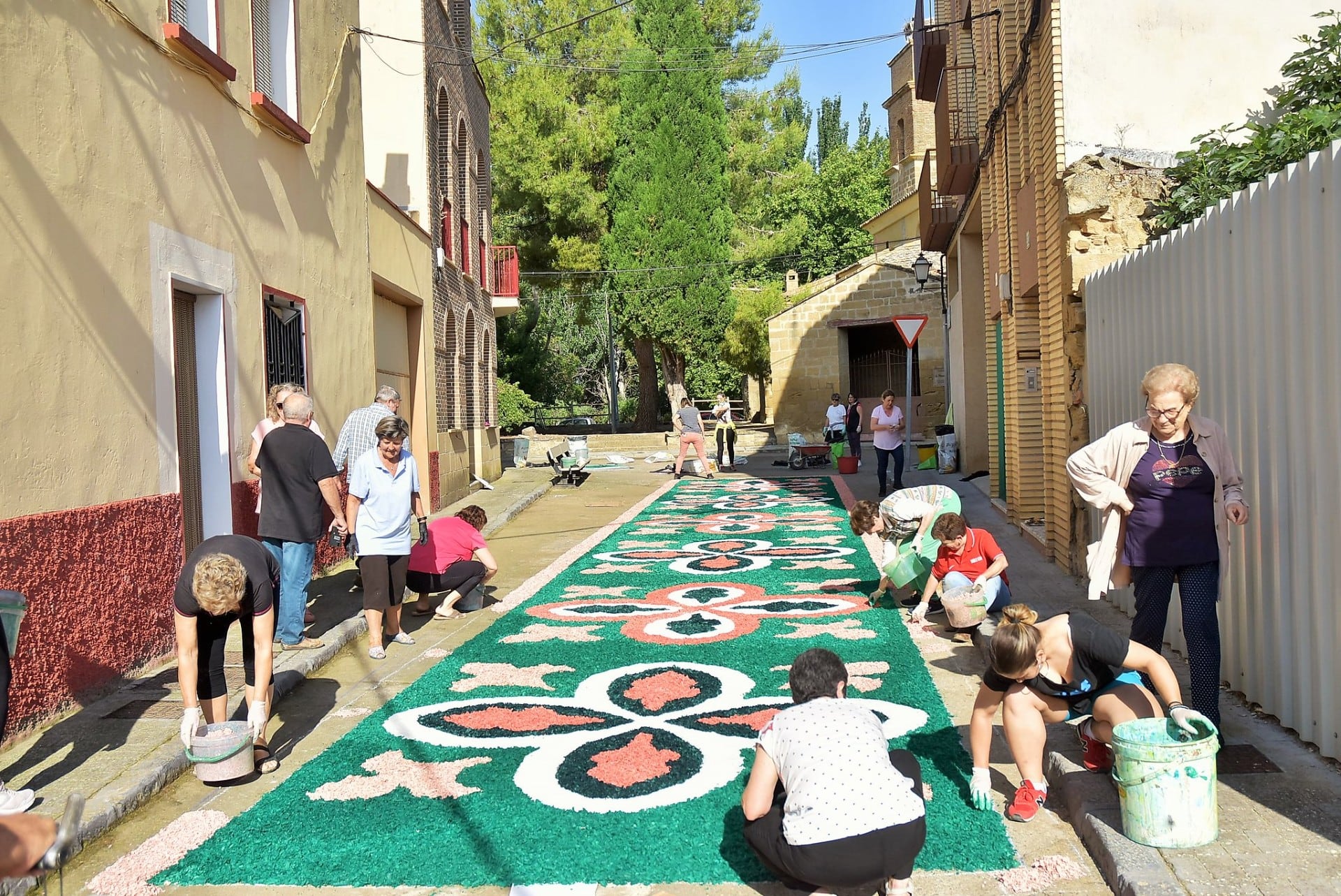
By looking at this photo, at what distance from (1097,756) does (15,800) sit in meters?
4.35

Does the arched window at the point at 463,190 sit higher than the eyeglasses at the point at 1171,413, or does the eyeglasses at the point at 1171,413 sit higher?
the arched window at the point at 463,190

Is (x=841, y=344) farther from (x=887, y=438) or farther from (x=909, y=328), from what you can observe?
(x=887, y=438)

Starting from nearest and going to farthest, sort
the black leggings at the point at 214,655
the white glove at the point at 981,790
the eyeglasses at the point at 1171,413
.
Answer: the white glove at the point at 981,790 < the eyeglasses at the point at 1171,413 < the black leggings at the point at 214,655

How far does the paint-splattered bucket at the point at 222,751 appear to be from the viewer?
16.3 feet

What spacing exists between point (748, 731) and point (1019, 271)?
7.80m

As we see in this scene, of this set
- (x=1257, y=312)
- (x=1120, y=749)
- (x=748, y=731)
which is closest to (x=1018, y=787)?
(x=1120, y=749)

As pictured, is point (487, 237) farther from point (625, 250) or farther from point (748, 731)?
point (748, 731)

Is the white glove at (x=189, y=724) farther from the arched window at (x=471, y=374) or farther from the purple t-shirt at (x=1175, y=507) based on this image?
the arched window at (x=471, y=374)

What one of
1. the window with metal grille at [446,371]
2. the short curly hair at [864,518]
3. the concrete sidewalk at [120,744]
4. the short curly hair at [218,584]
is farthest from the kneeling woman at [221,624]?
the window with metal grille at [446,371]

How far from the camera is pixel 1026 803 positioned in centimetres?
441

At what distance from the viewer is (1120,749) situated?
12.9ft

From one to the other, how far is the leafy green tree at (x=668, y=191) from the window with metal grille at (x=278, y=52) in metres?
25.2

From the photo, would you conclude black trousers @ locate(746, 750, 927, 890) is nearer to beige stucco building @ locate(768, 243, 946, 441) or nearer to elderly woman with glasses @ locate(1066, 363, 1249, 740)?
elderly woman with glasses @ locate(1066, 363, 1249, 740)

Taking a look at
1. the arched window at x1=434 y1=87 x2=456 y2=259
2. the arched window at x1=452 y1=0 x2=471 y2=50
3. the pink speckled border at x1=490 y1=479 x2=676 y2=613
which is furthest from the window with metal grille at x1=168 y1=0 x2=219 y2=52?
the arched window at x1=452 y1=0 x2=471 y2=50
